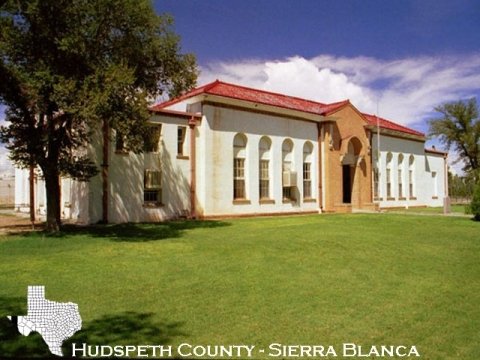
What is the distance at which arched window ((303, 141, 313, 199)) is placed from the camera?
27.8 m

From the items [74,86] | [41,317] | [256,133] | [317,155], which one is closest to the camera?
[41,317]

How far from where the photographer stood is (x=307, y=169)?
28.1 meters

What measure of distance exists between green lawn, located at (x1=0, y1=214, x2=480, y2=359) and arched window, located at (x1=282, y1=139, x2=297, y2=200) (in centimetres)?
1223

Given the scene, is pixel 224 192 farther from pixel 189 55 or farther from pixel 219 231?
pixel 189 55

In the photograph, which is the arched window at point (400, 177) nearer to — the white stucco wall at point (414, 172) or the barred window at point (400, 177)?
the barred window at point (400, 177)

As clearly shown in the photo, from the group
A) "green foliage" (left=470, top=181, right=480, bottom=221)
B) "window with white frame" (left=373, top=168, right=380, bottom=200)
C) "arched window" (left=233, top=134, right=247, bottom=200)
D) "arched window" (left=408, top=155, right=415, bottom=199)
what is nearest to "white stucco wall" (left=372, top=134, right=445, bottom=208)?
"arched window" (left=408, top=155, right=415, bottom=199)

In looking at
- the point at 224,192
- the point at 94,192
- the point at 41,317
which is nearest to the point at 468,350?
the point at 41,317

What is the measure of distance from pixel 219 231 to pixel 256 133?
9.63 m

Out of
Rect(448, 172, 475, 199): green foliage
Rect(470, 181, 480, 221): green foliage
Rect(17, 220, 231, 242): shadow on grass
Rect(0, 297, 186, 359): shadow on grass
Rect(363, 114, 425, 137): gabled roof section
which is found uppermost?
Rect(363, 114, 425, 137): gabled roof section

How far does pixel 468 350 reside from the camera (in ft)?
15.7

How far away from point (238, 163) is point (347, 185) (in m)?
10.7

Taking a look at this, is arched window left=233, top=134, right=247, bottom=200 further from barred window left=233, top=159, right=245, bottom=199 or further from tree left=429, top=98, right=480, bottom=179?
tree left=429, top=98, right=480, bottom=179

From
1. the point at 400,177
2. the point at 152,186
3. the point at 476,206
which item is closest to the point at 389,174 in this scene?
the point at 400,177

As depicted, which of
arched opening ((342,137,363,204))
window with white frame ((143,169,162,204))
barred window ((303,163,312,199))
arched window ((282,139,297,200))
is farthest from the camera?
arched opening ((342,137,363,204))
